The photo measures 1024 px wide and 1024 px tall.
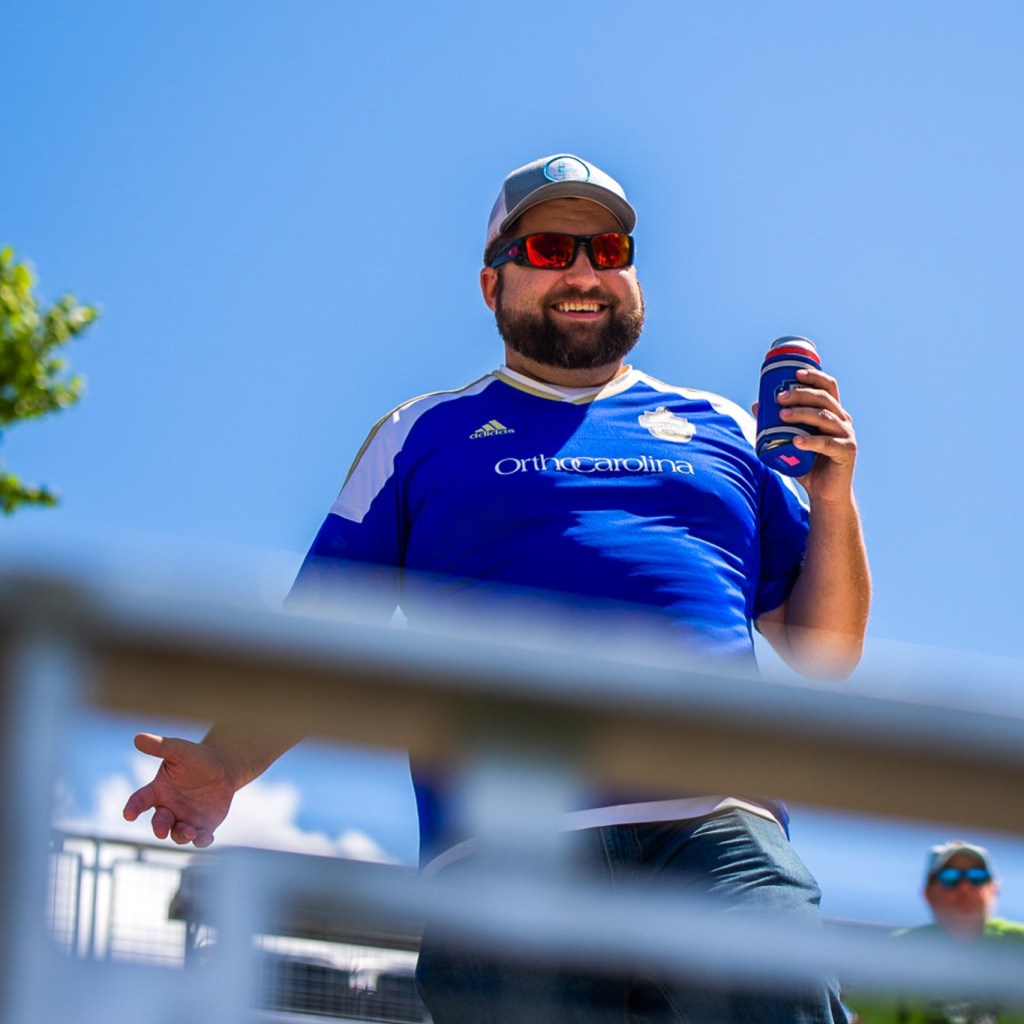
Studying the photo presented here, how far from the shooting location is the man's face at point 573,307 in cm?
310

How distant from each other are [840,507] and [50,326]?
717cm

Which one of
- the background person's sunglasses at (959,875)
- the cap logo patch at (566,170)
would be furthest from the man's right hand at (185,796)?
the cap logo patch at (566,170)

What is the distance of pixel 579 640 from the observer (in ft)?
3.02

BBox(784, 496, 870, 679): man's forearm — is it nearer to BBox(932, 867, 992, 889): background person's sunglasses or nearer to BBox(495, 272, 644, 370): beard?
BBox(495, 272, 644, 370): beard

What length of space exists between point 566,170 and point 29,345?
641 centimetres

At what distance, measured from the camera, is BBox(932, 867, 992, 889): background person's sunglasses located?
1.55 m

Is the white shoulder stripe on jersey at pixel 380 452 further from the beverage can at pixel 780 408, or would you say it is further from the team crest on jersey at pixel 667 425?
the beverage can at pixel 780 408

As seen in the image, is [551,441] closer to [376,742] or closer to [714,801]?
[714,801]

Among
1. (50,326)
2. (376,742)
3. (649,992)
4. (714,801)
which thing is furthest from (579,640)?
(50,326)

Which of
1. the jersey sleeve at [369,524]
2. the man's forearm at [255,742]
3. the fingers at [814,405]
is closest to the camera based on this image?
the man's forearm at [255,742]

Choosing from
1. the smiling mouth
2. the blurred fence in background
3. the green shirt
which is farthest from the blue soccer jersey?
the blurred fence in background

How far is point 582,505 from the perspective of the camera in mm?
2678

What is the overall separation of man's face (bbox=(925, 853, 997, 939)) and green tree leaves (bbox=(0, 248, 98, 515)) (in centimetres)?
732

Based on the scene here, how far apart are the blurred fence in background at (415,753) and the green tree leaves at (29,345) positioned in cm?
832
